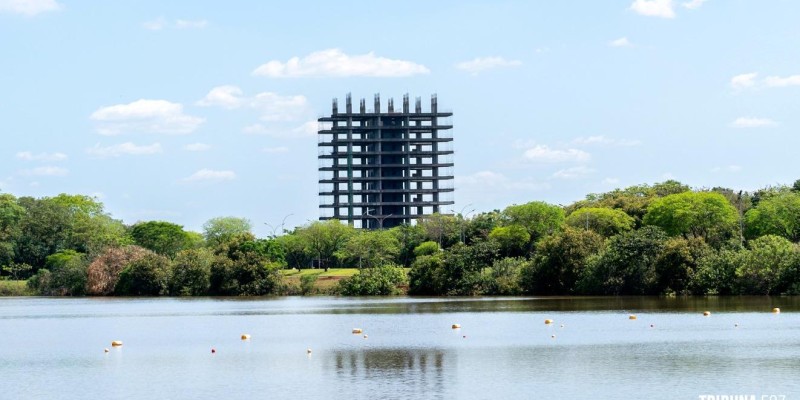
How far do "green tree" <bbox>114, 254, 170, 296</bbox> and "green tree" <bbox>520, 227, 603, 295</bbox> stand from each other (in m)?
50.9

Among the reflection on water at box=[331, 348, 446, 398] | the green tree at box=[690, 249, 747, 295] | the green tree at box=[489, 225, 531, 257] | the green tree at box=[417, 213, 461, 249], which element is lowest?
the reflection on water at box=[331, 348, 446, 398]

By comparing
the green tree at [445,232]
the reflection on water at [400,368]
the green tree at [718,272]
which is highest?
the green tree at [445,232]

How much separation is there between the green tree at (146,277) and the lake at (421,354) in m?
54.8

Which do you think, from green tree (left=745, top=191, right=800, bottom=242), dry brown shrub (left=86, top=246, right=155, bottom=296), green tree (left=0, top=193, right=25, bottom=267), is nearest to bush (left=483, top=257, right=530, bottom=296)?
green tree (left=745, top=191, right=800, bottom=242)

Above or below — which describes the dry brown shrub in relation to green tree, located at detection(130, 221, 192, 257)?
below

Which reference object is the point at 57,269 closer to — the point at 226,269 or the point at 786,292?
the point at 226,269

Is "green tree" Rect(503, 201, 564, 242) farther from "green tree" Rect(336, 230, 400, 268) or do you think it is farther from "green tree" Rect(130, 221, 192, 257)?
"green tree" Rect(130, 221, 192, 257)

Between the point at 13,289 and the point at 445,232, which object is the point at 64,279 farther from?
the point at 445,232

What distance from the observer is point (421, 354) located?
56.6 m

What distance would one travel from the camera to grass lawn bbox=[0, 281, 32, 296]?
168250 millimetres

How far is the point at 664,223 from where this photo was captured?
13675 centimetres

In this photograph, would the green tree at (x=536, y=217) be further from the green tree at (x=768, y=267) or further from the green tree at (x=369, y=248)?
the green tree at (x=768, y=267)

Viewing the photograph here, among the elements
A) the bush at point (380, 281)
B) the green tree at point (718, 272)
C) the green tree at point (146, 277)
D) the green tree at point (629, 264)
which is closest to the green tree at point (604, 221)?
the green tree at point (629, 264)

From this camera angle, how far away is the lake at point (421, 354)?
4347 centimetres
